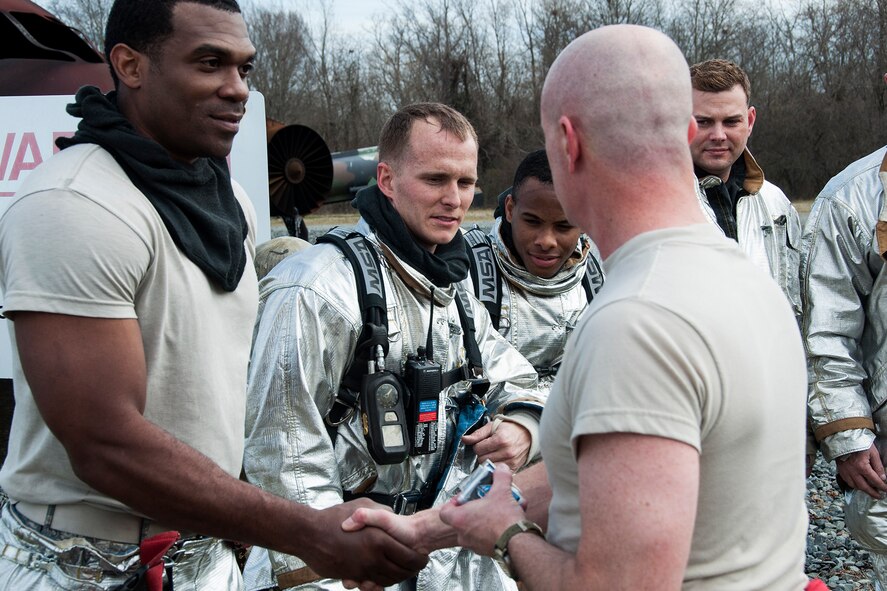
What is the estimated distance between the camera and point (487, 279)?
402 centimetres

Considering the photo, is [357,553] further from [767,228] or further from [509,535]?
[767,228]

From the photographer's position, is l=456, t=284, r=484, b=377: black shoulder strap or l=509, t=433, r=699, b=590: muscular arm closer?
l=509, t=433, r=699, b=590: muscular arm

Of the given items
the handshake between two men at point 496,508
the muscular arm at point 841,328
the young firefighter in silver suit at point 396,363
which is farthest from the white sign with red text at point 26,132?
the handshake between two men at point 496,508

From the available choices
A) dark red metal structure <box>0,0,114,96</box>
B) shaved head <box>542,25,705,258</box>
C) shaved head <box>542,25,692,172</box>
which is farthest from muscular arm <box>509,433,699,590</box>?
dark red metal structure <box>0,0,114,96</box>

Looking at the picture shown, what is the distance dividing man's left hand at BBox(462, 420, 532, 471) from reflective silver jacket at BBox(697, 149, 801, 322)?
1.82 meters

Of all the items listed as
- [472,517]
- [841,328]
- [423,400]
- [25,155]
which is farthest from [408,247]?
[25,155]

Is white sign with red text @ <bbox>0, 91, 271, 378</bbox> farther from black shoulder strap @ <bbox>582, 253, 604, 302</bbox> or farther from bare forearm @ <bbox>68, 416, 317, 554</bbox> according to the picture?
bare forearm @ <bbox>68, 416, 317, 554</bbox>

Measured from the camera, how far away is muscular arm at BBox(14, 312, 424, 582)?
1978mm

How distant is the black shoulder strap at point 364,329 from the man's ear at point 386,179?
41cm

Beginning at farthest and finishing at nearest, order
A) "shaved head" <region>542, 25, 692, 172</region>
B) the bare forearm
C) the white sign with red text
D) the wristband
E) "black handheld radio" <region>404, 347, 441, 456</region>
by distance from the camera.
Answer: the white sign with red text
"black handheld radio" <region>404, 347, 441, 456</region>
the bare forearm
the wristband
"shaved head" <region>542, 25, 692, 172</region>

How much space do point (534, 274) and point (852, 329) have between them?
Answer: 1.38 meters

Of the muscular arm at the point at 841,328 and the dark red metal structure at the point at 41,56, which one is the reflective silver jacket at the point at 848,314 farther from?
the dark red metal structure at the point at 41,56

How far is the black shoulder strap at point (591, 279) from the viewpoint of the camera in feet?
13.8

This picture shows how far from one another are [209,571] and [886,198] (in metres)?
2.98
